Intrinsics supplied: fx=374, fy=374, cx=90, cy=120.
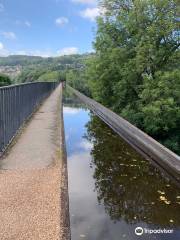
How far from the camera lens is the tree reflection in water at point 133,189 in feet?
16.0

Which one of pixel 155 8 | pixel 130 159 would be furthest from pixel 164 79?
pixel 130 159

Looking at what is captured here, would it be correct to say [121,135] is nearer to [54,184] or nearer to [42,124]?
[42,124]

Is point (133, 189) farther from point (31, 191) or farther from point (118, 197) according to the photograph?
point (31, 191)

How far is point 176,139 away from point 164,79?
4.29 meters

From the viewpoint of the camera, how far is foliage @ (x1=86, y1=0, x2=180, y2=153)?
65.3 feet

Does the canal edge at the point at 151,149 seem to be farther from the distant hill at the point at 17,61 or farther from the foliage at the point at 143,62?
the distant hill at the point at 17,61

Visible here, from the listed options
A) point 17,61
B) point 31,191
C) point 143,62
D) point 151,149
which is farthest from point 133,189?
point 17,61

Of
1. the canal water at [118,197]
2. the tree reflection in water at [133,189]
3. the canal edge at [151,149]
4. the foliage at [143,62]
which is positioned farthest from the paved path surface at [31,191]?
the foliage at [143,62]

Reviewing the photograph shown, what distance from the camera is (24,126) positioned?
40.7 feet

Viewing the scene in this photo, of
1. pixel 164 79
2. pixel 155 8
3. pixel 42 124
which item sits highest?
pixel 155 8

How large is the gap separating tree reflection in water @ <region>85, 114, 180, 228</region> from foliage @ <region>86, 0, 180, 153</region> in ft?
36.1

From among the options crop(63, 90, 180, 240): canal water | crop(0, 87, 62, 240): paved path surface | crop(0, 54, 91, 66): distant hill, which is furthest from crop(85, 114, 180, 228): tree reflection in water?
crop(0, 54, 91, 66): distant hill

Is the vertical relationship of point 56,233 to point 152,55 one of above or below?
below

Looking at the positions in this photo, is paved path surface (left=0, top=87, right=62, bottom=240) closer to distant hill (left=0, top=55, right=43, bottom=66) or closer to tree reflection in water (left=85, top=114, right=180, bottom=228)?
tree reflection in water (left=85, top=114, right=180, bottom=228)
